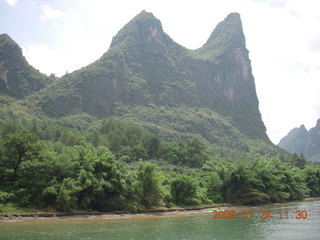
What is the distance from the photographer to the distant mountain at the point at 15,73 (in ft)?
413

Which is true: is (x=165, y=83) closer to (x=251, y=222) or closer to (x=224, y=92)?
(x=224, y=92)

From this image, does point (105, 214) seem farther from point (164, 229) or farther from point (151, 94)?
point (151, 94)

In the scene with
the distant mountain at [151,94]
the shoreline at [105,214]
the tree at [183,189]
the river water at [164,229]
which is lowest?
the river water at [164,229]

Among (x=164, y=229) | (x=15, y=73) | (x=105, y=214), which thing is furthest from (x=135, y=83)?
(x=164, y=229)

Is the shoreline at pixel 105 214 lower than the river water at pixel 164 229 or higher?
higher

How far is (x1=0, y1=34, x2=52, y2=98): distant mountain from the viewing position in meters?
126

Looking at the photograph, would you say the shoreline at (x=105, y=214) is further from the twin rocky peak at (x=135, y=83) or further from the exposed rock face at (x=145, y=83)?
the exposed rock face at (x=145, y=83)

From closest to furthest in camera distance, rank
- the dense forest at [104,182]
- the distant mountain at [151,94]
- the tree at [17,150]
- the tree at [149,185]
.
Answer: the dense forest at [104,182], the tree at [17,150], the tree at [149,185], the distant mountain at [151,94]

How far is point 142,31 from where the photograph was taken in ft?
620

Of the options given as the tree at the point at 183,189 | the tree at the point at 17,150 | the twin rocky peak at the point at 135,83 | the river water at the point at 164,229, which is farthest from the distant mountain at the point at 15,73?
the river water at the point at 164,229

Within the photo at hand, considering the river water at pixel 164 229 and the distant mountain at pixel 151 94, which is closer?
the river water at pixel 164 229

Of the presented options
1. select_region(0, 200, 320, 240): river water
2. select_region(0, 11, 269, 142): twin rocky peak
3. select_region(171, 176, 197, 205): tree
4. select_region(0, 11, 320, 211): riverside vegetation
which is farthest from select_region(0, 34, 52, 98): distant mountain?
select_region(0, 200, 320, 240): river water

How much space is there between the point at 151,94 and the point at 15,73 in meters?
60.5

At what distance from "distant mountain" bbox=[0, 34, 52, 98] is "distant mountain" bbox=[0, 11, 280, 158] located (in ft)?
1.32
